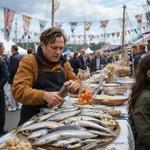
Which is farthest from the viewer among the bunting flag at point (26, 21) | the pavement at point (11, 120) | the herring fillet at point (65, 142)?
the bunting flag at point (26, 21)

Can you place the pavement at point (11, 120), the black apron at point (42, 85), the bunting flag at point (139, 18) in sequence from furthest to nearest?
the bunting flag at point (139, 18), the pavement at point (11, 120), the black apron at point (42, 85)

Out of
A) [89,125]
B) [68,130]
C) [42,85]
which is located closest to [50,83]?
[42,85]

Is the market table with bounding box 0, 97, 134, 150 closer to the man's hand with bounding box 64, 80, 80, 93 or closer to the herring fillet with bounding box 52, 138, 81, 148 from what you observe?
the herring fillet with bounding box 52, 138, 81, 148

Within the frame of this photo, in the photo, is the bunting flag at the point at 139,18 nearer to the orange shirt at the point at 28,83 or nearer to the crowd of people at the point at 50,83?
the crowd of people at the point at 50,83

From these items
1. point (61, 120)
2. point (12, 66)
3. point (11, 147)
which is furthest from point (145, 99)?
point (12, 66)

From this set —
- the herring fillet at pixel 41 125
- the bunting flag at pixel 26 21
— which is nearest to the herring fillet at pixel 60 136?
the herring fillet at pixel 41 125

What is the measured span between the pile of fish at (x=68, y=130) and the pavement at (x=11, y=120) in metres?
6.00

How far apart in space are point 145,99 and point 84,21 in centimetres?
3858

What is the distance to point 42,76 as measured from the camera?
3715mm

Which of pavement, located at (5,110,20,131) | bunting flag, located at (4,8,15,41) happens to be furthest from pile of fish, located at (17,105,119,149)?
bunting flag, located at (4,8,15,41)

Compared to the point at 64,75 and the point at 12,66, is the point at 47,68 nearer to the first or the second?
the point at 64,75

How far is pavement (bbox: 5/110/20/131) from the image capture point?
9220mm

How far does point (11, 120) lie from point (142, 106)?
23.4 ft

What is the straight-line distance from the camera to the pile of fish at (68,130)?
253 centimetres
